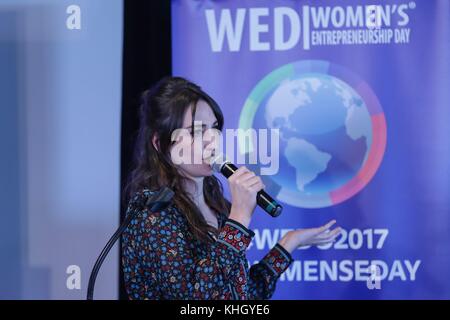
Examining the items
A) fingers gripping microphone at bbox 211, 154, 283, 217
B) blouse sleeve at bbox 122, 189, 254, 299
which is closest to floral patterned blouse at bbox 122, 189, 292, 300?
blouse sleeve at bbox 122, 189, 254, 299

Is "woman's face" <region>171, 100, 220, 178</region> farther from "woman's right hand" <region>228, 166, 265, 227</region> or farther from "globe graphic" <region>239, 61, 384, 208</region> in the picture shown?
"globe graphic" <region>239, 61, 384, 208</region>

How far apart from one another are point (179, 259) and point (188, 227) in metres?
0.13

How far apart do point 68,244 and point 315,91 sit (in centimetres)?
136

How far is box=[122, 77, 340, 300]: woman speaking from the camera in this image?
71.6 inches

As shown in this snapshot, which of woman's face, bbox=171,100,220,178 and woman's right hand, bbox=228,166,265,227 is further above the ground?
woman's face, bbox=171,100,220,178

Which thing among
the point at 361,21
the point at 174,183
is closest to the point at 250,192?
the point at 174,183

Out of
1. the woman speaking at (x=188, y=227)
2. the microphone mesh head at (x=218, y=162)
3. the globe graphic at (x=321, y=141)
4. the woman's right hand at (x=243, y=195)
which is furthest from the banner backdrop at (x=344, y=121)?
the woman's right hand at (x=243, y=195)

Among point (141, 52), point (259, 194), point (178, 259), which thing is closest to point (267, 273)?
point (259, 194)

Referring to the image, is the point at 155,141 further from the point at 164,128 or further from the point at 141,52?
the point at 141,52

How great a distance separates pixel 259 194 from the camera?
1949 mm

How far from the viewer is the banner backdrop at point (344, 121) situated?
291 cm

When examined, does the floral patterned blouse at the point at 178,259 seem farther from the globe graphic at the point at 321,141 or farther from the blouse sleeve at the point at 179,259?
the globe graphic at the point at 321,141

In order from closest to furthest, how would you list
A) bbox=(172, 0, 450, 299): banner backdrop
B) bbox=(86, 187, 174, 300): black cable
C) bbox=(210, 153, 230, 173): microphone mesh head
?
bbox=(86, 187, 174, 300): black cable, bbox=(210, 153, 230, 173): microphone mesh head, bbox=(172, 0, 450, 299): banner backdrop
